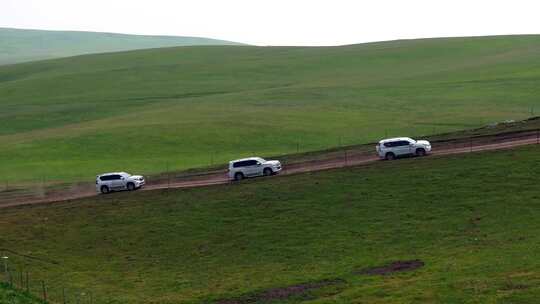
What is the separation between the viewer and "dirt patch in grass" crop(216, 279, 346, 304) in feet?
116

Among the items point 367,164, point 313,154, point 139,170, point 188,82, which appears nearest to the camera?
point 367,164

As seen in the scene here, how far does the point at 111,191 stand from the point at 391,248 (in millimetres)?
26541

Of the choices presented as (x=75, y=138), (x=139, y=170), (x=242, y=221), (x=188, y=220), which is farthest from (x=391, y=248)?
(x=75, y=138)

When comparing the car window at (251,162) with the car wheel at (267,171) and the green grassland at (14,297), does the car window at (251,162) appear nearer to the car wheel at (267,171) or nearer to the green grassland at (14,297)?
the car wheel at (267,171)

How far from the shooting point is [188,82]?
15125 cm

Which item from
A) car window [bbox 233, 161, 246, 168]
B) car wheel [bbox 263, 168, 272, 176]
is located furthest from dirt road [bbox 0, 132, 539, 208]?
car window [bbox 233, 161, 246, 168]

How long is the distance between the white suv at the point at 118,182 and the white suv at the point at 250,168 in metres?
7.02

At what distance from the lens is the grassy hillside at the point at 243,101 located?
88.6 metres

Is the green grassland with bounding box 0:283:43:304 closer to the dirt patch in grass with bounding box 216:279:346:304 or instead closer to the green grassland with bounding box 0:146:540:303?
the green grassland with bounding box 0:146:540:303

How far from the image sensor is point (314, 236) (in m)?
45.1

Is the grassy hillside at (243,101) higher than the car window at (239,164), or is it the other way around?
the grassy hillside at (243,101)

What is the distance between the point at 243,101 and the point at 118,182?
61.2 meters

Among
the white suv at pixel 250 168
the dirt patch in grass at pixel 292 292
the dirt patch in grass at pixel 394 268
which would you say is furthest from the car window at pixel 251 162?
the dirt patch in grass at pixel 292 292

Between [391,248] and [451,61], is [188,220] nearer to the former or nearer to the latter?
[391,248]
